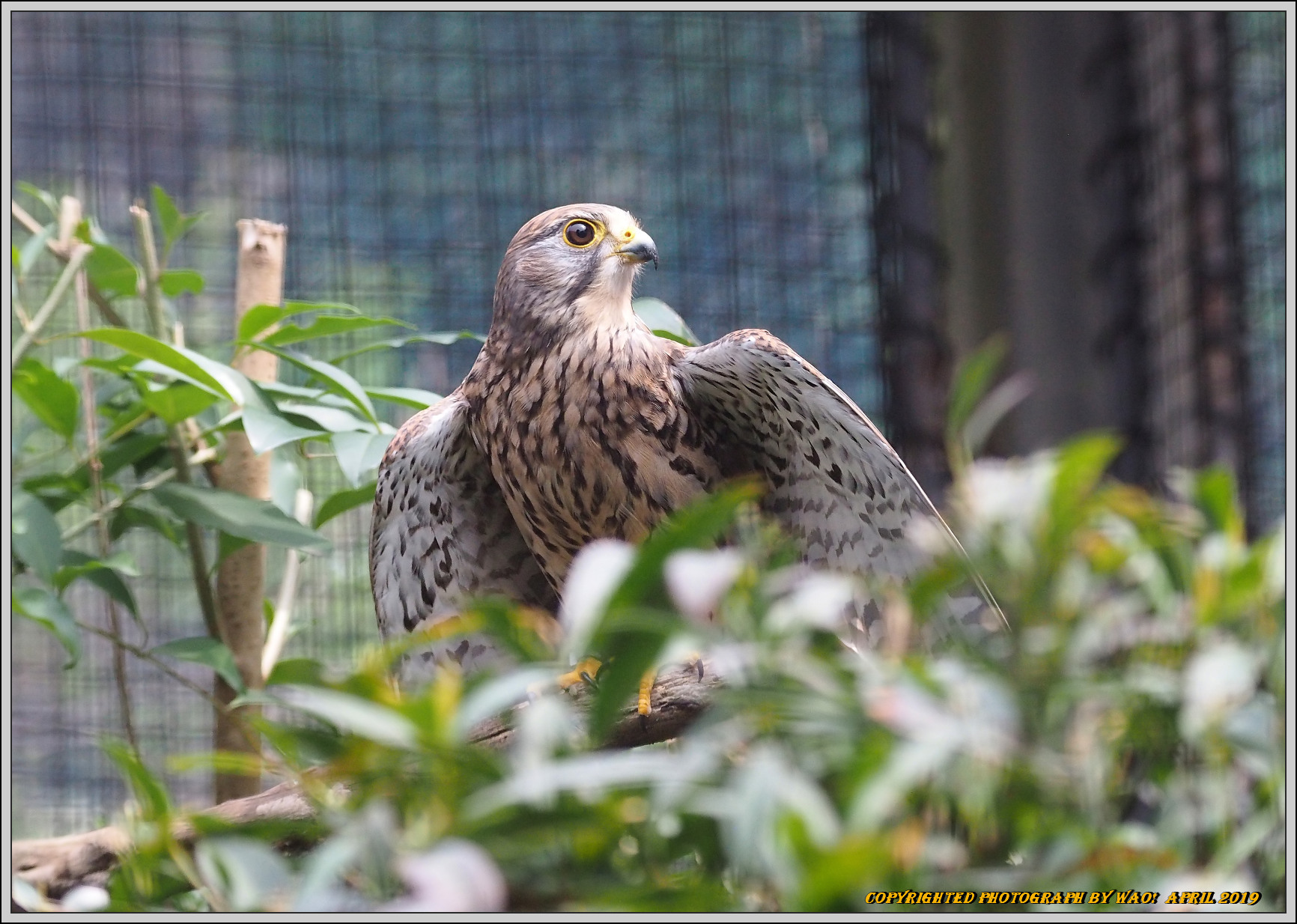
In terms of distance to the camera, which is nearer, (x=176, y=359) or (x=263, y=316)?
(x=176, y=359)

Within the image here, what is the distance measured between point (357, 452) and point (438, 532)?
0.25 meters

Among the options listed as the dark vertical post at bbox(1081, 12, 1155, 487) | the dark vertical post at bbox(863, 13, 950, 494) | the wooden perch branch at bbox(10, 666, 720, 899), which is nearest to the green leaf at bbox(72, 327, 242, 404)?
the wooden perch branch at bbox(10, 666, 720, 899)

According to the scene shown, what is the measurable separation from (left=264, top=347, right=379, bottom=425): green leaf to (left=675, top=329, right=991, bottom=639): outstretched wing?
41 centimetres

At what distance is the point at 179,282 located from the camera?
5.75 ft

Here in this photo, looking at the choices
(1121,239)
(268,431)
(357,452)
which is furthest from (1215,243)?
(268,431)

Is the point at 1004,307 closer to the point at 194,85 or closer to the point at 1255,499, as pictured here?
the point at 1255,499

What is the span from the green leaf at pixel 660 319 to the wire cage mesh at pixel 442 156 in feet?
2.76

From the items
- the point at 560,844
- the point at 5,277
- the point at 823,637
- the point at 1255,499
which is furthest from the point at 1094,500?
the point at 1255,499

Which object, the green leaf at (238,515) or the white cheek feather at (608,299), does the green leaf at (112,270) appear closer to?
the green leaf at (238,515)

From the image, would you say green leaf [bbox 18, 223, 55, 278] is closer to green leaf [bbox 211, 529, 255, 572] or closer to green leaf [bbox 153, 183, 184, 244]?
green leaf [bbox 153, 183, 184, 244]

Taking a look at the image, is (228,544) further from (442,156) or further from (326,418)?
(442,156)

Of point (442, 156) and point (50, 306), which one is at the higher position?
point (442, 156)

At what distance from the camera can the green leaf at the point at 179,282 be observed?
1737mm

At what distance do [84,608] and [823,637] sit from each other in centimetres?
241
